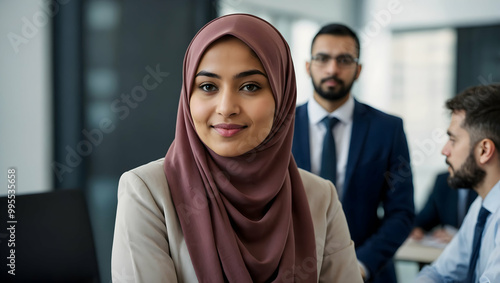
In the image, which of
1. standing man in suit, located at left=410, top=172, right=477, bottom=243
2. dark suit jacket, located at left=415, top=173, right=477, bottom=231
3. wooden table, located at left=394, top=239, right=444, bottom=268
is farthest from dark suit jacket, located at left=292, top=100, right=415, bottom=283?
dark suit jacket, located at left=415, top=173, right=477, bottom=231

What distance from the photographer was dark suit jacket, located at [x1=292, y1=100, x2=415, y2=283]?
199cm

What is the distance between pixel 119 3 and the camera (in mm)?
3086

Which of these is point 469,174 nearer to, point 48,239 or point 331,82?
point 331,82

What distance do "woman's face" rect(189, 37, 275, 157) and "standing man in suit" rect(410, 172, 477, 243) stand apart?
239cm

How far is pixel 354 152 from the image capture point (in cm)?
203

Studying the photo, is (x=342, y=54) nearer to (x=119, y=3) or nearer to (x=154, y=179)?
(x=154, y=179)

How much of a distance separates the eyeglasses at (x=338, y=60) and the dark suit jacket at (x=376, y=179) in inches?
8.5

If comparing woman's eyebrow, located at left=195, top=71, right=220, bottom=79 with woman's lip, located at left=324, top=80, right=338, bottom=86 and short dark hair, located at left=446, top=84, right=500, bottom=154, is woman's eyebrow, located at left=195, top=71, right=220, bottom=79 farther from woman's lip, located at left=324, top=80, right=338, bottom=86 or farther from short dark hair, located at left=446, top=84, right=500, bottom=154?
short dark hair, located at left=446, top=84, right=500, bottom=154

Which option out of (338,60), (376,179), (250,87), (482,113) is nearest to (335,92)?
(338,60)

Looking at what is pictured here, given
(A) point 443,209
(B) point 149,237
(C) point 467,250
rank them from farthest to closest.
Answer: (A) point 443,209, (C) point 467,250, (B) point 149,237

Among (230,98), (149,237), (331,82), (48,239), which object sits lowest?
(48,239)

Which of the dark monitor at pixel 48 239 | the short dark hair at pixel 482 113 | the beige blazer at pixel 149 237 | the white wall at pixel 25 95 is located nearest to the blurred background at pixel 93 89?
the white wall at pixel 25 95

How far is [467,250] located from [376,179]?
0.44 meters

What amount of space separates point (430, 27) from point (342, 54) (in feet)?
16.0
